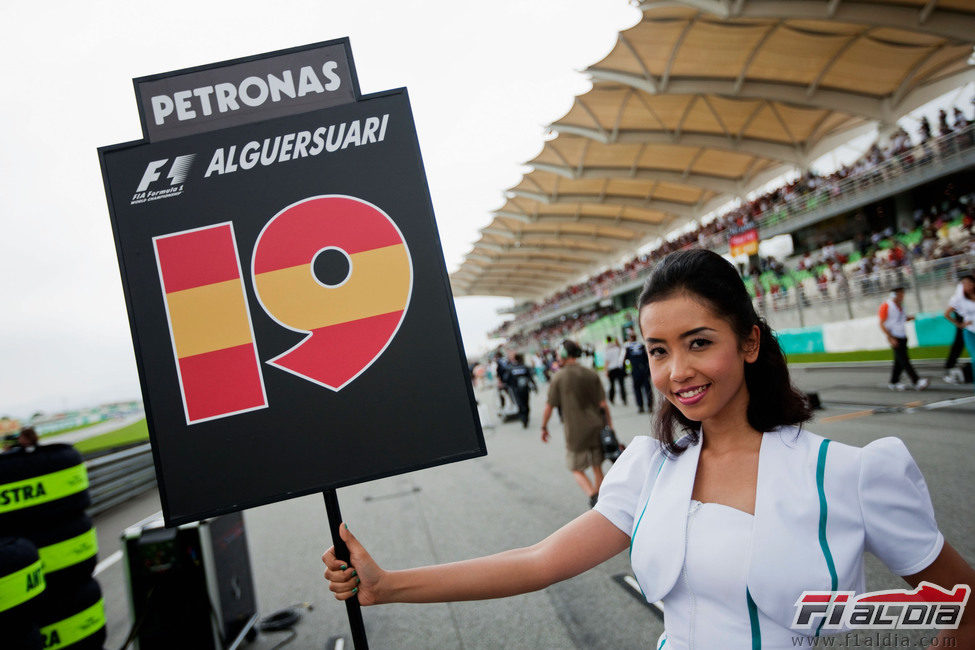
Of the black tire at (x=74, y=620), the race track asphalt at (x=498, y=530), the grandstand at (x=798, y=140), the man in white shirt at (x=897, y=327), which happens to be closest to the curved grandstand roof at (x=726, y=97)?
the grandstand at (x=798, y=140)

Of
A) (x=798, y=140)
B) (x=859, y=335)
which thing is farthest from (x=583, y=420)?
(x=798, y=140)

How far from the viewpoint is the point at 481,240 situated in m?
55.4

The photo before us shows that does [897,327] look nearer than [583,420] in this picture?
No

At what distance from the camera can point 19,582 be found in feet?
8.59

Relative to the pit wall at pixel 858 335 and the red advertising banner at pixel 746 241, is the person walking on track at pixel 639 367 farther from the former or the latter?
the red advertising banner at pixel 746 241

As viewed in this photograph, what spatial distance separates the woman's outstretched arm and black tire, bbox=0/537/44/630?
220cm

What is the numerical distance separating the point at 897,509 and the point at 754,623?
38cm

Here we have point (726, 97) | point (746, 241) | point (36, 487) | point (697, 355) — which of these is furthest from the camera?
point (726, 97)

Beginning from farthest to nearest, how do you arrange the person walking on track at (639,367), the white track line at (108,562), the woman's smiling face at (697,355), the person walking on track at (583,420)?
the person walking on track at (639,367) < the white track line at (108,562) < the person walking on track at (583,420) < the woman's smiling face at (697,355)

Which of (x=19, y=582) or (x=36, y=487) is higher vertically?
(x=36, y=487)

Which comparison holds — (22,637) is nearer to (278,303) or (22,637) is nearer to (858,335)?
(278,303)

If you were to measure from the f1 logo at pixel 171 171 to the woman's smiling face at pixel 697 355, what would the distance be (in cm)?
126

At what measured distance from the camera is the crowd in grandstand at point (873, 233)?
1545 centimetres

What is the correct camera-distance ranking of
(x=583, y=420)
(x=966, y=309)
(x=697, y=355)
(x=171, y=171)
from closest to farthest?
(x=697, y=355)
(x=171, y=171)
(x=583, y=420)
(x=966, y=309)
